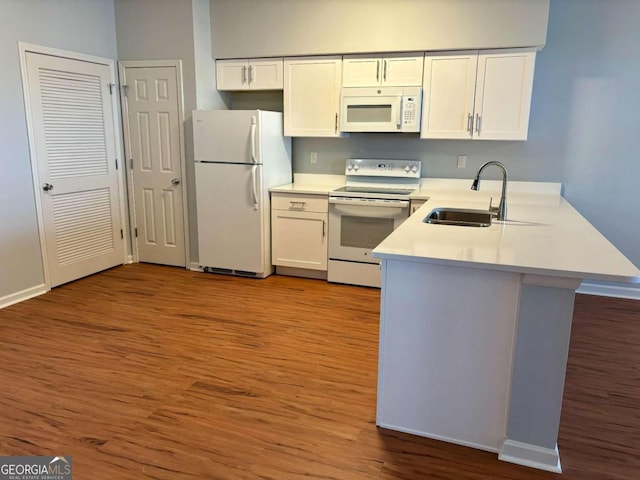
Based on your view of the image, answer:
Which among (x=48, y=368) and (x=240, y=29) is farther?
(x=240, y=29)

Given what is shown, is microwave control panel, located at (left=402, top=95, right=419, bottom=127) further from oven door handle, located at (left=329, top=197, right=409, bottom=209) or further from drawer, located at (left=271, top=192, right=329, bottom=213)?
drawer, located at (left=271, top=192, right=329, bottom=213)

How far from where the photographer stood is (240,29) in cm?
460

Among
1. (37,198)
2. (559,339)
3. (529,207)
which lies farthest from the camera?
(37,198)

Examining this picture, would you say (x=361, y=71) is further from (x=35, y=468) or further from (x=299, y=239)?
(x=35, y=468)

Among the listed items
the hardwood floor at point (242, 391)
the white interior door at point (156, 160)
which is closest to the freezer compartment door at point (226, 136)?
the white interior door at point (156, 160)

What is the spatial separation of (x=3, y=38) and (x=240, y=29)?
6.43 feet

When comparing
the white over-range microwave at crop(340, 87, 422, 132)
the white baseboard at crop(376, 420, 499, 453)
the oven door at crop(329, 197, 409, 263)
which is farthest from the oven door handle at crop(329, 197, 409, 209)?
the white baseboard at crop(376, 420, 499, 453)

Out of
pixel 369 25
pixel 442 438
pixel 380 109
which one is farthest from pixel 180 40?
pixel 442 438

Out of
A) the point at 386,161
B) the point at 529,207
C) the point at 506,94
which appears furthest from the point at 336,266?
the point at 506,94

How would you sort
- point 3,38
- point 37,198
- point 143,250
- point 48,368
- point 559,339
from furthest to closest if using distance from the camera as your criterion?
point 143,250 → point 37,198 → point 3,38 → point 48,368 → point 559,339

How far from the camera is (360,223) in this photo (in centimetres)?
433

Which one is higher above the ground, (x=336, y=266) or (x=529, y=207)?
(x=529, y=207)

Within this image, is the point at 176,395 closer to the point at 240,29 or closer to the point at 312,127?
the point at 312,127

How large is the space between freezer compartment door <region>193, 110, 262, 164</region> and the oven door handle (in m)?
0.82
